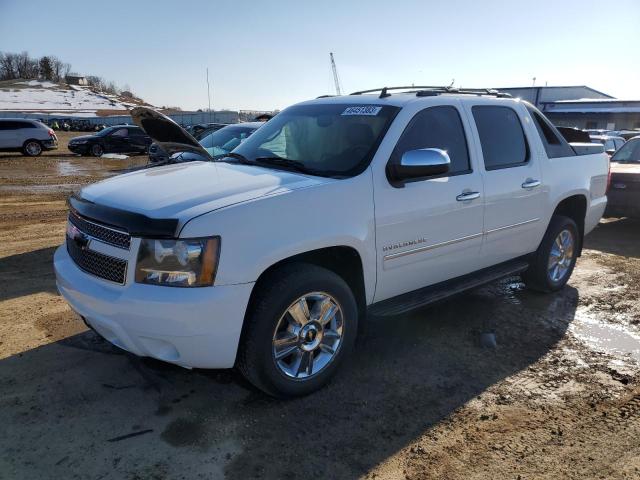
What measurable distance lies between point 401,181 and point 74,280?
2204mm

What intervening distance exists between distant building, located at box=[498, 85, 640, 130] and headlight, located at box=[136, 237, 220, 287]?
53.1 m

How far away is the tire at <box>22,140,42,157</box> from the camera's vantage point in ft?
73.5

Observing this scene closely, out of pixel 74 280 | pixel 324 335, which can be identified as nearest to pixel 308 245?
pixel 324 335

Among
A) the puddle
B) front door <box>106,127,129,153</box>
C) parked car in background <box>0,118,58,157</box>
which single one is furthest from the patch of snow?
the puddle

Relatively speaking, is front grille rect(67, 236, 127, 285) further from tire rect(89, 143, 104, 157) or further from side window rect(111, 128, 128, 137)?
side window rect(111, 128, 128, 137)

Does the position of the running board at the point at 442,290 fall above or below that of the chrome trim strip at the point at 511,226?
below

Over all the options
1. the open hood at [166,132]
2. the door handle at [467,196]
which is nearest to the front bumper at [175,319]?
the door handle at [467,196]

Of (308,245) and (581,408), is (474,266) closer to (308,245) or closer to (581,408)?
(581,408)

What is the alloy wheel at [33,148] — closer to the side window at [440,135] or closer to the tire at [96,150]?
the tire at [96,150]

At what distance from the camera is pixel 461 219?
3918 millimetres

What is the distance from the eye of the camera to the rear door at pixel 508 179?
4211 millimetres

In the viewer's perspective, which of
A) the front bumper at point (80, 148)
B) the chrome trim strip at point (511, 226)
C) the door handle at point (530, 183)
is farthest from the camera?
the front bumper at point (80, 148)

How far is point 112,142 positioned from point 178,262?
80.2 ft

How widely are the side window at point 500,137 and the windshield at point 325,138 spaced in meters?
0.98
